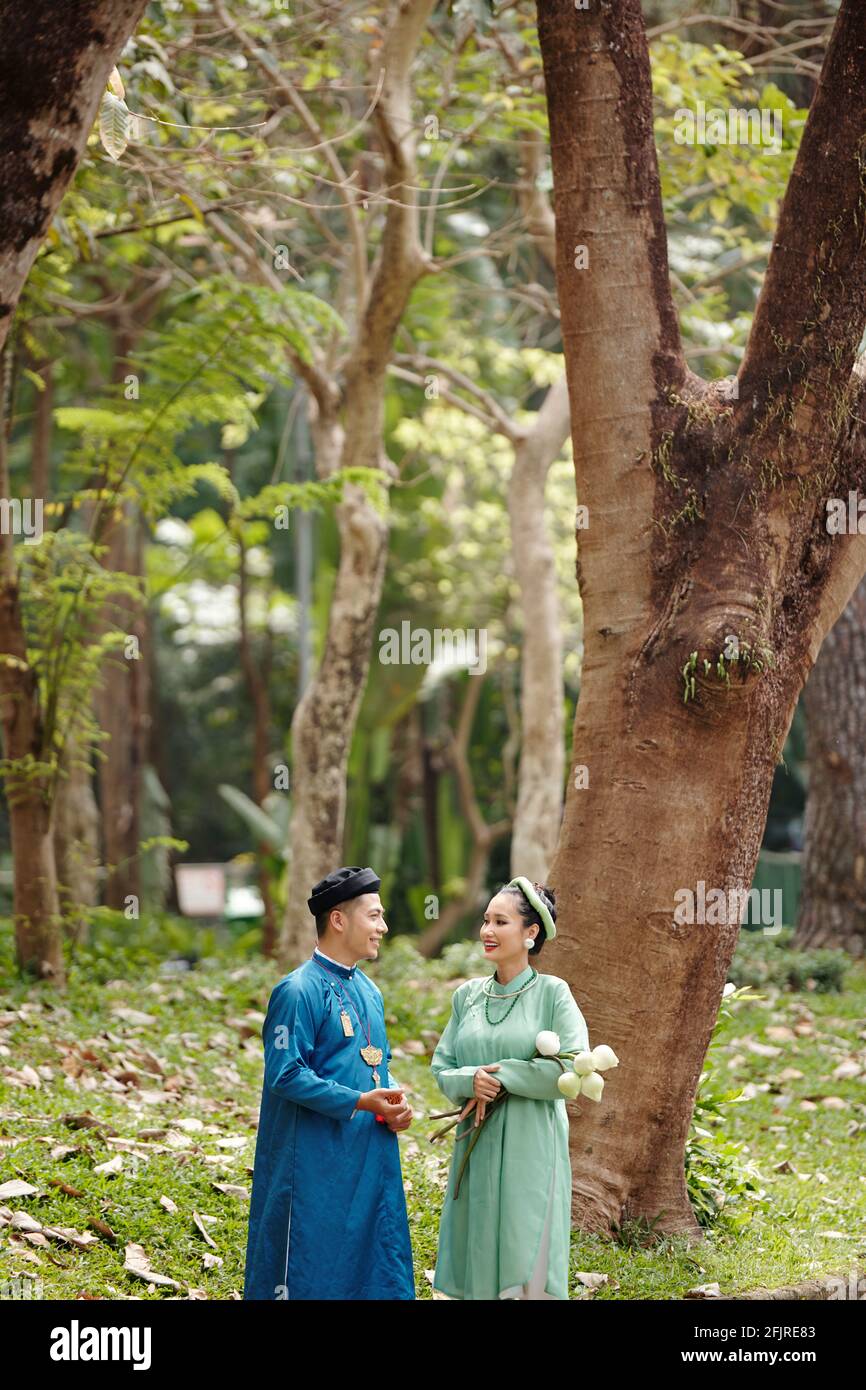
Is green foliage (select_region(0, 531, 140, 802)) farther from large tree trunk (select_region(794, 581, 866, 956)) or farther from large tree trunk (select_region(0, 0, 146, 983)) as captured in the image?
large tree trunk (select_region(794, 581, 866, 956))

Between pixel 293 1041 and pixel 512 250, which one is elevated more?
pixel 512 250

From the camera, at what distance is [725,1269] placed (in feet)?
18.3

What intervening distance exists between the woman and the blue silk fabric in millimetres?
219

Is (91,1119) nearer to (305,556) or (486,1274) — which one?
(486,1274)

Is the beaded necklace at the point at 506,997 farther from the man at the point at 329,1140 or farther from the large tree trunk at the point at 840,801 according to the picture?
the large tree trunk at the point at 840,801

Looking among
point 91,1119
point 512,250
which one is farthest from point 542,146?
point 91,1119

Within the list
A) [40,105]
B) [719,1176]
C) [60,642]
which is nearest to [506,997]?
[719,1176]

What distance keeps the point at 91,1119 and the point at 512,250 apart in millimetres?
8687

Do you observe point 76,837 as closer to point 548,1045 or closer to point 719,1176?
Result: point 719,1176

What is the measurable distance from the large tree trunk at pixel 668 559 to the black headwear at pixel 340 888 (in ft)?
5.67

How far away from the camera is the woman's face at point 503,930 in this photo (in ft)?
14.5

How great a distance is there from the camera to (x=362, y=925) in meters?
4.30

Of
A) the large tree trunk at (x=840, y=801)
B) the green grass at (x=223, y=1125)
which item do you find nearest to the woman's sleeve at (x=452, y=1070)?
the green grass at (x=223, y=1125)

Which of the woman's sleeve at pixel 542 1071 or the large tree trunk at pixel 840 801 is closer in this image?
the woman's sleeve at pixel 542 1071
